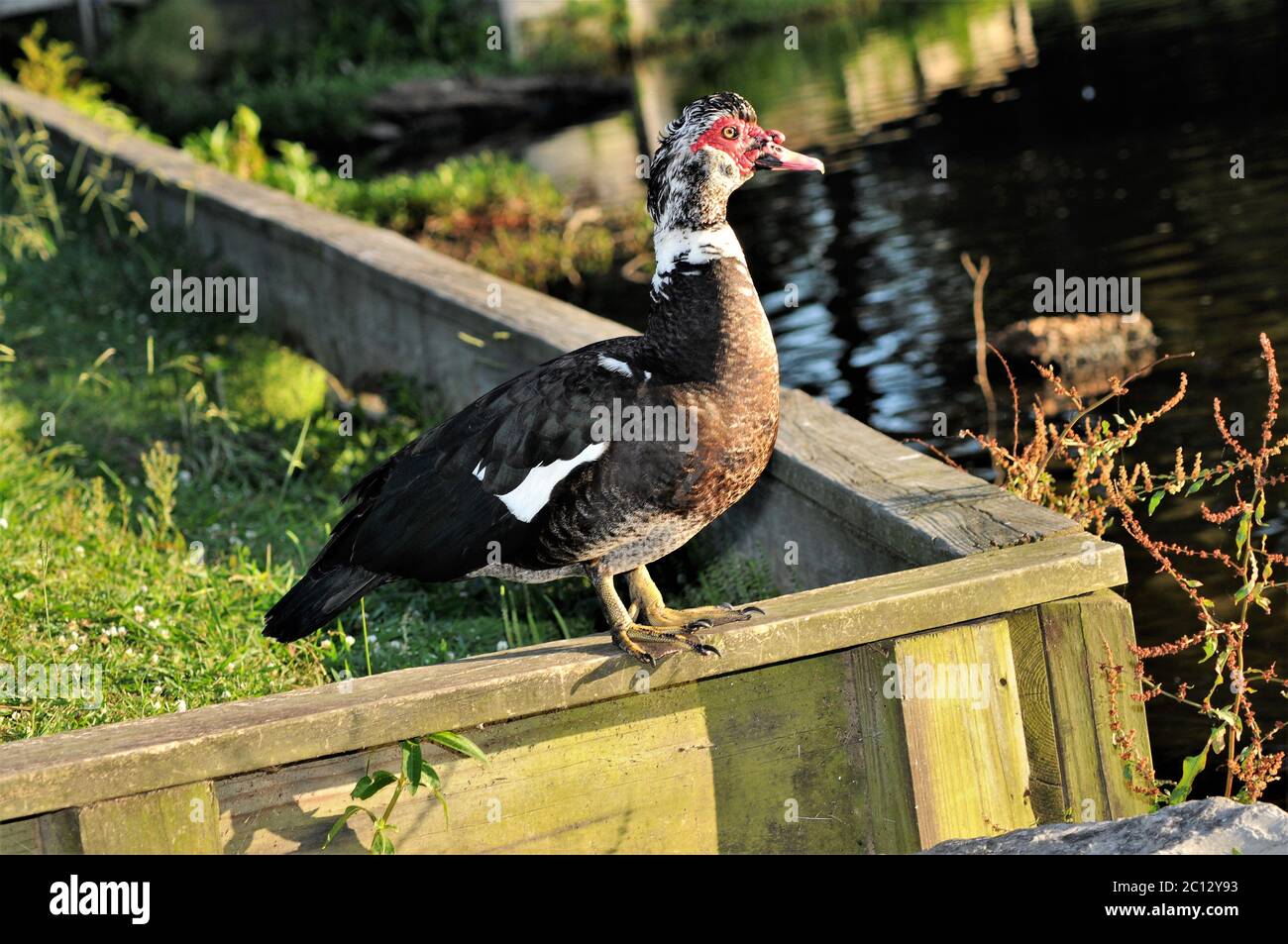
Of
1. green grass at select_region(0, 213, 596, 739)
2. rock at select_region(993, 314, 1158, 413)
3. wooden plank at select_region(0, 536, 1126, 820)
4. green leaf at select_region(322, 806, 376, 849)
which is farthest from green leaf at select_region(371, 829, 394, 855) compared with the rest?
rock at select_region(993, 314, 1158, 413)

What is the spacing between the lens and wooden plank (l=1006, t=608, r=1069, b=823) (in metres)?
3.55

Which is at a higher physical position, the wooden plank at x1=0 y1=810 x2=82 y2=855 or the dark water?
the dark water

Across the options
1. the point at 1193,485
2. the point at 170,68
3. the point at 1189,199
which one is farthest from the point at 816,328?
the point at 170,68

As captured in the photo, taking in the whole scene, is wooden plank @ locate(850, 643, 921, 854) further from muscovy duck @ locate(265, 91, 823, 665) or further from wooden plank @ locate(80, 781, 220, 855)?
wooden plank @ locate(80, 781, 220, 855)

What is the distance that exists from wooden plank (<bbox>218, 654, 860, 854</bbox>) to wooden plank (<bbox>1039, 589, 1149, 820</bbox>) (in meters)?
0.50

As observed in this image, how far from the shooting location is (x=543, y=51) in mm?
32656

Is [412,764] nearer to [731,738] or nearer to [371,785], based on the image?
[371,785]

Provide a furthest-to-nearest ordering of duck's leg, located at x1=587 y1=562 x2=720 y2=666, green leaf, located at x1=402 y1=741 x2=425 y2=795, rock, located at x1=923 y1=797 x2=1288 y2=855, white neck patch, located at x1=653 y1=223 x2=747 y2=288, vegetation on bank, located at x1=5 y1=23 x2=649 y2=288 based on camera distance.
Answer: vegetation on bank, located at x1=5 y1=23 x2=649 y2=288 < white neck patch, located at x1=653 y1=223 x2=747 y2=288 < duck's leg, located at x1=587 y1=562 x2=720 y2=666 < green leaf, located at x1=402 y1=741 x2=425 y2=795 < rock, located at x1=923 y1=797 x2=1288 y2=855

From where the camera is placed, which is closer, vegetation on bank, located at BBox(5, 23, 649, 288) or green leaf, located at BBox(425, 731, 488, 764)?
green leaf, located at BBox(425, 731, 488, 764)

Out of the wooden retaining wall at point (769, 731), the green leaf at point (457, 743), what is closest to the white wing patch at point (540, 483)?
the wooden retaining wall at point (769, 731)

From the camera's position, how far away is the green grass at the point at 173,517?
4504 mm

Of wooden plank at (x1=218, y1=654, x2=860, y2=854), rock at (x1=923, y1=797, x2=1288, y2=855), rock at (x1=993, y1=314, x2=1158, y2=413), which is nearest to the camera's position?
rock at (x1=923, y1=797, x2=1288, y2=855)

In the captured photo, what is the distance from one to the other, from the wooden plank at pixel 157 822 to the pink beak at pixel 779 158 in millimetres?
1920

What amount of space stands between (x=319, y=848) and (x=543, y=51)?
102 ft
